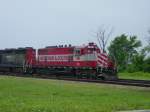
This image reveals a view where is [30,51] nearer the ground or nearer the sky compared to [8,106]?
nearer the sky

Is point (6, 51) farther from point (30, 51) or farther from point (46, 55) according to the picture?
point (46, 55)

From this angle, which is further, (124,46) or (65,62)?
(124,46)

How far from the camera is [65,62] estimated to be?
41.0m

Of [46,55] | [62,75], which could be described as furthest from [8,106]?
[46,55]

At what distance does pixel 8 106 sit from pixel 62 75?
2750cm

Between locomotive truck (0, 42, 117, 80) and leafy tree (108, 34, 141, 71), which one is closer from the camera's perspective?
locomotive truck (0, 42, 117, 80)

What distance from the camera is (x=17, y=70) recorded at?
50.4m

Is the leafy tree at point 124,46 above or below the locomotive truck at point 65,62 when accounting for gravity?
above

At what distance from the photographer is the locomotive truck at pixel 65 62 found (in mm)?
37500

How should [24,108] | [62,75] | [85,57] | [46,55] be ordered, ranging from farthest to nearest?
[46,55] < [62,75] < [85,57] < [24,108]

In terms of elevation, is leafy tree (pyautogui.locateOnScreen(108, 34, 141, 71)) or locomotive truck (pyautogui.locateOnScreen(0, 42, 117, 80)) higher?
leafy tree (pyautogui.locateOnScreen(108, 34, 141, 71))

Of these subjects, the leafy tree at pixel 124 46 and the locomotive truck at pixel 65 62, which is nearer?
the locomotive truck at pixel 65 62

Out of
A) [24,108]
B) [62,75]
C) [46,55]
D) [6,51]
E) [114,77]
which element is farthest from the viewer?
[6,51]

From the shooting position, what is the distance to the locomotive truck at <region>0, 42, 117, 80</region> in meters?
37.5
